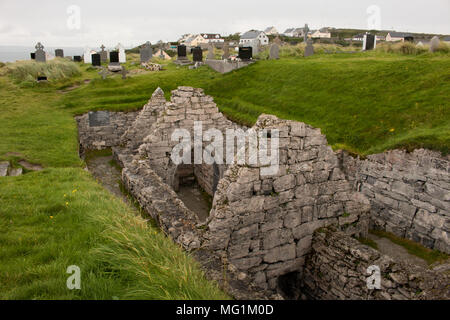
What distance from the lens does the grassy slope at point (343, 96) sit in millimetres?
12000

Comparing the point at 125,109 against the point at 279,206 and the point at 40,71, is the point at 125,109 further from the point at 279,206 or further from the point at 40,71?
the point at 279,206

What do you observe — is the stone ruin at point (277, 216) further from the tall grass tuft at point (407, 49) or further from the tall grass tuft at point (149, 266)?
the tall grass tuft at point (407, 49)

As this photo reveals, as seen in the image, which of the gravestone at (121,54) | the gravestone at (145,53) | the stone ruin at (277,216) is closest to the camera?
the stone ruin at (277,216)

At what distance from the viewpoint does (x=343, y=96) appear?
1566cm

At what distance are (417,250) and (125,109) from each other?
57.2ft

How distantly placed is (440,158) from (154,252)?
340 inches

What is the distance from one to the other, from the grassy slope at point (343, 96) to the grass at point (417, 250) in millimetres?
2762

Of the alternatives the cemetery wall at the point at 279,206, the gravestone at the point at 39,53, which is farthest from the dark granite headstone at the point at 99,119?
the cemetery wall at the point at 279,206

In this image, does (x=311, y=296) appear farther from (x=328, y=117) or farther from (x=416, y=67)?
(x=416, y=67)

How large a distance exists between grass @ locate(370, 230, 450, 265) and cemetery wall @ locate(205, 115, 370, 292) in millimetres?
2676

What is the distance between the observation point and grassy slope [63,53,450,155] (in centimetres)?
1200

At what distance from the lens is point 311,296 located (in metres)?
7.99

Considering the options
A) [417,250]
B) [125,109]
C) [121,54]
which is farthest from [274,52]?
[121,54]
